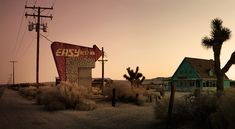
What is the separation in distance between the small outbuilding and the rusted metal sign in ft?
65.5

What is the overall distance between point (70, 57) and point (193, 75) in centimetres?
2505

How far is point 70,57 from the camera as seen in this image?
→ 1415 inches

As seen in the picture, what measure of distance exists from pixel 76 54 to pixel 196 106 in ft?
81.8

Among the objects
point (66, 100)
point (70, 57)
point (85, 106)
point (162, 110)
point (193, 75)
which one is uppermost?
point (70, 57)

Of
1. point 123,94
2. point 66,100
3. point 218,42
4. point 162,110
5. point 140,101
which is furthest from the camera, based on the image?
point 123,94

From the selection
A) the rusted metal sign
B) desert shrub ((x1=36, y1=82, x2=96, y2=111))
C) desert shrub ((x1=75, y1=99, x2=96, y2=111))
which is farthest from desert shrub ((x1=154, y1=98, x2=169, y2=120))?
the rusted metal sign

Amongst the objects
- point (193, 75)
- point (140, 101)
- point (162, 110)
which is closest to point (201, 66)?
point (193, 75)

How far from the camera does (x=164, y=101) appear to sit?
48.3ft

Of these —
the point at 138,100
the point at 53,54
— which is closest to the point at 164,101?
the point at 138,100

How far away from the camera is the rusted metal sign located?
34.9 metres

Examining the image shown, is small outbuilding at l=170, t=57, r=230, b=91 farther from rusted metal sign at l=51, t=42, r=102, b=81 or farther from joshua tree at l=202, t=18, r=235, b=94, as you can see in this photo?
joshua tree at l=202, t=18, r=235, b=94

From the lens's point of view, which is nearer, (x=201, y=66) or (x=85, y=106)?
(x=85, y=106)

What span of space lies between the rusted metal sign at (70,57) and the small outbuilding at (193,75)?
20.0 metres

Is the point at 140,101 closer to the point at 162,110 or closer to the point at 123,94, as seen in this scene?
the point at 123,94
